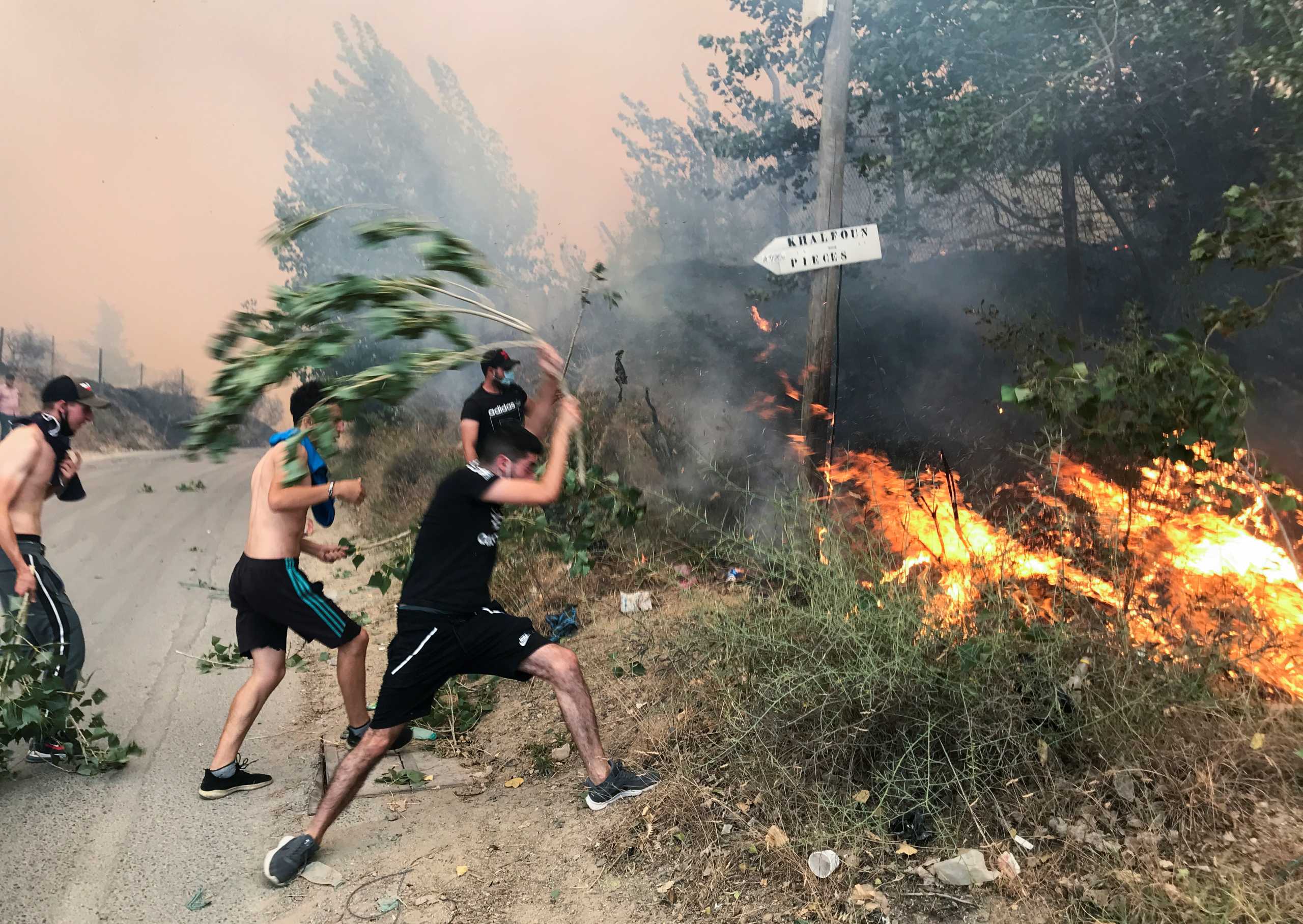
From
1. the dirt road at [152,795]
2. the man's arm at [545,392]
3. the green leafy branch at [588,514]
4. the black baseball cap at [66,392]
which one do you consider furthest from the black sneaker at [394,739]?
the black baseball cap at [66,392]

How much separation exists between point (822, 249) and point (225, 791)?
4.07 metres

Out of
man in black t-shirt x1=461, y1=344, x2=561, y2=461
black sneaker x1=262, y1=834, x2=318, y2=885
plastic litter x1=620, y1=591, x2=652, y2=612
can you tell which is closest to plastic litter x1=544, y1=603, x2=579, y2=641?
plastic litter x1=620, y1=591, x2=652, y2=612

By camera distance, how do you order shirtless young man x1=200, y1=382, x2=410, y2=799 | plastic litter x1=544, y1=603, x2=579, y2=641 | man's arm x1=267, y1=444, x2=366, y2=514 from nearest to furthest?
man's arm x1=267, y1=444, x2=366, y2=514
shirtless young man x1=200, y1=382, x2=410, y2=799
plastic litter x1=544, y1=603, x2=579, y2=641

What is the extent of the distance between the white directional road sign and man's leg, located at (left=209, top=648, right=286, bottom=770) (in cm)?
322

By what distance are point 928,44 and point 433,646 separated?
5.64m

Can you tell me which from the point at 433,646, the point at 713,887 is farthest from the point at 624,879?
the point at 433,646

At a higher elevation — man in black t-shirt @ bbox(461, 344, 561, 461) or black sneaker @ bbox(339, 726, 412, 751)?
man in black t-shirt @ bbox(461, 344, 561, 461)

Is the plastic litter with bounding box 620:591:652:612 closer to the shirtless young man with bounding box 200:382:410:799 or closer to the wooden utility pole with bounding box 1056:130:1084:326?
the shirtless young man with bounding box 200:382:410:799

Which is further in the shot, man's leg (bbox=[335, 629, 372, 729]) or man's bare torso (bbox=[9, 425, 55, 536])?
man's bare torso (bbox=[9, 425, 55, 536])

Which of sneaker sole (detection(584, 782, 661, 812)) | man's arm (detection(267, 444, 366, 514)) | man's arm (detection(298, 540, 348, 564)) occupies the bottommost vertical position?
sneaker sole (detection(584, 782, 661, 812))

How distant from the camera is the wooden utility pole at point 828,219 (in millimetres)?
5270

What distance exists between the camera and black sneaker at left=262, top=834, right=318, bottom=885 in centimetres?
323

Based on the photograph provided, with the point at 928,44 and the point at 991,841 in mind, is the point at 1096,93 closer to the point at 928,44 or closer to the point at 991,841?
the point at 928,44

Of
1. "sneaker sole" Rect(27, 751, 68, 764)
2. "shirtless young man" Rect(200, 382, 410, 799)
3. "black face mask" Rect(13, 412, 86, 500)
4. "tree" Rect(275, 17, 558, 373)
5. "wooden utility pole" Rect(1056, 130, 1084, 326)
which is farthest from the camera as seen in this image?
"tree" Rect(275, 17, 558, 373)
